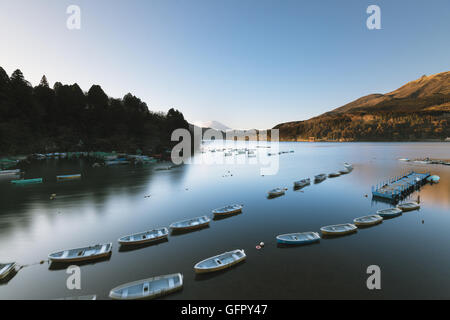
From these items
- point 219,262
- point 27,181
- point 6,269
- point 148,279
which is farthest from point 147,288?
point 27,181

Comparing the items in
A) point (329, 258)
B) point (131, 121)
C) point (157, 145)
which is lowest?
point (329, 258)

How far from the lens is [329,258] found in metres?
22.8

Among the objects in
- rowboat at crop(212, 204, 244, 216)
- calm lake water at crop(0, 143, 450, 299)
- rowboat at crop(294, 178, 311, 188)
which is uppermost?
rowboat at crop(294, 178, 311, 188)

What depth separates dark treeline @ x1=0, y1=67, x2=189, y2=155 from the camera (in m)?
107

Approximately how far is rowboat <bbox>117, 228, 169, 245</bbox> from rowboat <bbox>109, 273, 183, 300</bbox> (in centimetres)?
926

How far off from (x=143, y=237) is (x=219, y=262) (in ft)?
39.2

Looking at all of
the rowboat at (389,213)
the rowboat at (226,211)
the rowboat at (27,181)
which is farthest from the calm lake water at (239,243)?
the rowboat at (27,181)

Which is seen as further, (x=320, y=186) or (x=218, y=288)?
(x=320, y=186)

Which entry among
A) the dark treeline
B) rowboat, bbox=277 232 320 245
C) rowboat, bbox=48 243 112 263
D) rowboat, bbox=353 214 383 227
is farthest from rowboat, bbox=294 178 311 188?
the dark treeline

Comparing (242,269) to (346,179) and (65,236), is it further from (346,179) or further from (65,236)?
(346,179)

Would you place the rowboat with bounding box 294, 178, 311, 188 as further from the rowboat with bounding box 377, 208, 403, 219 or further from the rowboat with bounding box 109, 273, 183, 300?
the rowboat with bounding box 109, 273, 183, 300
